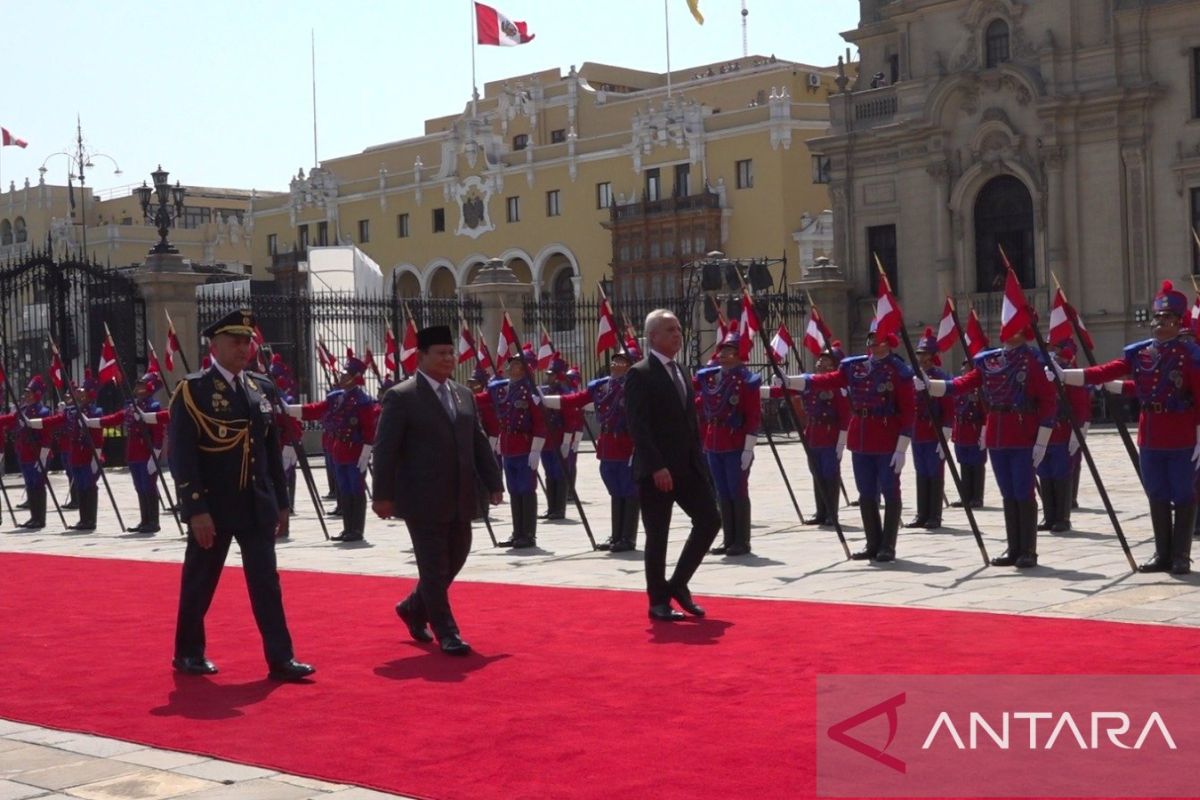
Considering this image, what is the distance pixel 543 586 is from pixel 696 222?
44.2 m

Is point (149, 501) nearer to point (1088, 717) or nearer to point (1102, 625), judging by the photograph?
point (1102, 625)

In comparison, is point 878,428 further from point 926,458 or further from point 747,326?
point 747,326

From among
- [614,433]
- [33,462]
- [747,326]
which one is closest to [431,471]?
[614,433]

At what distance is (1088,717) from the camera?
6.19 metres

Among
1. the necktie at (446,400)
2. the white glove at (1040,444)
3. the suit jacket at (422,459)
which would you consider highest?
the necktie at (446,400)

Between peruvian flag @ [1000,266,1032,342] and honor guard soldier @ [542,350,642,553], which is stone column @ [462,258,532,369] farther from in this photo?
peruvian flag @ [1000,266,1032,342]

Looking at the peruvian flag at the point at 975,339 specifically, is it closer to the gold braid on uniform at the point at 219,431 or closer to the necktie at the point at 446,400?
the necktie at the point at 446,400

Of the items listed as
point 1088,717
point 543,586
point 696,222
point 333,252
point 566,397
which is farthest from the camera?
point 696,222

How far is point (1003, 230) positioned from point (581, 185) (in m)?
22.4

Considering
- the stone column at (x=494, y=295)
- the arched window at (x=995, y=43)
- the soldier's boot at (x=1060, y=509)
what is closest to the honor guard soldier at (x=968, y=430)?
the soldier's boot at (x=1060, y=509)

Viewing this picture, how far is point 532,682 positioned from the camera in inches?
295

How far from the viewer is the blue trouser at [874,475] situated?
12500mm

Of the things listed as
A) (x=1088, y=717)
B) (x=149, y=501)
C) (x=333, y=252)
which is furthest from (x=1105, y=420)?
(x=1088, y=717)

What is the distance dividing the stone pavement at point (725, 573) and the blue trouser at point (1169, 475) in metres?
0.57
